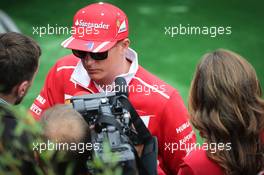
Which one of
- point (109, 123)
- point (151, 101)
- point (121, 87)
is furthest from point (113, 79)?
point (109, 123)

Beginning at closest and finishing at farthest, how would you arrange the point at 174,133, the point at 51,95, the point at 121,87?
the point at 121,87 < the point at 174,133 < the point at 51,95

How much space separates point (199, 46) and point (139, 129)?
5754 millimetres

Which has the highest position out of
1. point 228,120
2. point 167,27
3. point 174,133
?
point 228,120

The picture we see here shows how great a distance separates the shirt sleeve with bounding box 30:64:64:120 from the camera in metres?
4.66

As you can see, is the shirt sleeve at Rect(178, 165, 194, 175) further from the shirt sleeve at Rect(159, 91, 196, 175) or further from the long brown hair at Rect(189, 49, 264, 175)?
the shirt sleeve at Rect(159, 91, 196, 175)

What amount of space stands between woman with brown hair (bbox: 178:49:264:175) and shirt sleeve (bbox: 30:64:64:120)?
1.34 metres

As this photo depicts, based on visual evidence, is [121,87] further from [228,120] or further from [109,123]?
[228,120]

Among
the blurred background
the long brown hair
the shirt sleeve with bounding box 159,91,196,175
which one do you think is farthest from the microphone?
the blurred background

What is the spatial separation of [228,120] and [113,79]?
1.25 metres

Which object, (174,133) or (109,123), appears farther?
(174,133)

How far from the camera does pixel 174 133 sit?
4430mm

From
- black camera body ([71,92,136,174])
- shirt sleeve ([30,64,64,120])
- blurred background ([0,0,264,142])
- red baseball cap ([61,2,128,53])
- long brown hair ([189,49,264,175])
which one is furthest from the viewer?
blurred background ([0,0,264,142])

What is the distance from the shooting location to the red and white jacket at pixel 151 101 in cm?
445

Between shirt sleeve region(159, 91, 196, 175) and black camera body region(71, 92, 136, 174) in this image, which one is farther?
shirt sleeve region(159, 91, 196, 175)
